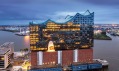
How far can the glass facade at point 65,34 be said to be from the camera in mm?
11391

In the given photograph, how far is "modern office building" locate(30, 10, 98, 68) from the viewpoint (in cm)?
1130

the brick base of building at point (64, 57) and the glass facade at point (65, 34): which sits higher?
the glass facade at point (65, 34)

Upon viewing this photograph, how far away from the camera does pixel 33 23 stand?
11.5 m

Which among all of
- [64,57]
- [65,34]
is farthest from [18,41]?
[64,57]

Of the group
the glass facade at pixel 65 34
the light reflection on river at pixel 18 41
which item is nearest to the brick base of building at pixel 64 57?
the glass facade at pixel 65 34

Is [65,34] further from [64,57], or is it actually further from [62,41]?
[64,57]

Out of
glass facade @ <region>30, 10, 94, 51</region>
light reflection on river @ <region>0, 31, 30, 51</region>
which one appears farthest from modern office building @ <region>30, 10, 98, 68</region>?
light reflection on river @ <region>0, 31, 30, 51</region>

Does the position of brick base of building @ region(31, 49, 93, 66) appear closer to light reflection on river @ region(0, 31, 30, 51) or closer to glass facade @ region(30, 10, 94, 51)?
glass facade @ region(30, 10, 94, 51)

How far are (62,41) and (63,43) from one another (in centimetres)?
14

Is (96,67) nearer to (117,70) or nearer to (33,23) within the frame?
(117,70)

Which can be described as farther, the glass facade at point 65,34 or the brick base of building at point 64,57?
the glass facade at point 65,34

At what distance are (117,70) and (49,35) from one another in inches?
180

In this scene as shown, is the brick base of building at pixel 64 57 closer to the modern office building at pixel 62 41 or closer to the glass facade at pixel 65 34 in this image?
the modern office building at pixel 62 41

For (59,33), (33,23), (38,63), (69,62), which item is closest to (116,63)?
(69,62)
